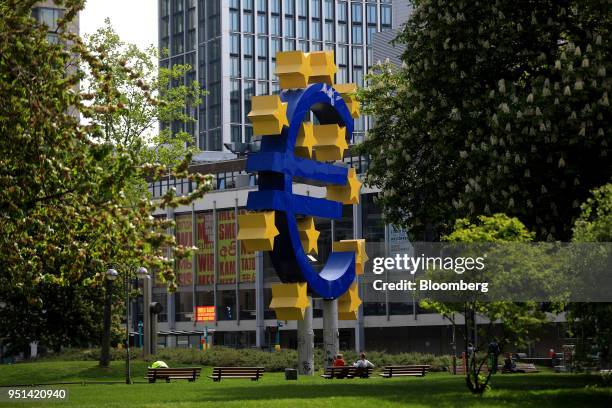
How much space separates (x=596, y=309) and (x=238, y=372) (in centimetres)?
2213

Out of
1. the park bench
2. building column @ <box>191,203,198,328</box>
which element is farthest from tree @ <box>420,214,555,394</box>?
building column @ <box>191,203,198,328</box>

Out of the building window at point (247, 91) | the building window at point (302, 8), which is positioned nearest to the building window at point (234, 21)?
the building window at point (247, 91)

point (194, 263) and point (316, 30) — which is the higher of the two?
point (316, 30)

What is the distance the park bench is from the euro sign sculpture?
224 cm

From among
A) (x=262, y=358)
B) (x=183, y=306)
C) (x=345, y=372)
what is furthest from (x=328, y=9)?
(x=345, y=372)

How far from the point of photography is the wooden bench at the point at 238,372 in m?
49.1

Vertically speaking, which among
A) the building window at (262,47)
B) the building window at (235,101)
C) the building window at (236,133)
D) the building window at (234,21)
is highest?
the building window at (234,21)

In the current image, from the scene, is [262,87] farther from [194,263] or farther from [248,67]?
[194,263]

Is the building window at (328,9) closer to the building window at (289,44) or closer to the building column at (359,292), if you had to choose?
the building window at (289,44)

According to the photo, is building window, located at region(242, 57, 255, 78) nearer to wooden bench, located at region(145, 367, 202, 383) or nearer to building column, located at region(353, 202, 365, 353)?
building column, located at region(353, 202, 365, 353)

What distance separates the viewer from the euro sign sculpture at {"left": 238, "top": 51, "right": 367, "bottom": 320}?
131 ft

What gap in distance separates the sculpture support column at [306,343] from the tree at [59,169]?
21812mm

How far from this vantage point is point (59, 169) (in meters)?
21.7

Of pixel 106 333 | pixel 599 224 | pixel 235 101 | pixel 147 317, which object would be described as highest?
pixel 235 101
